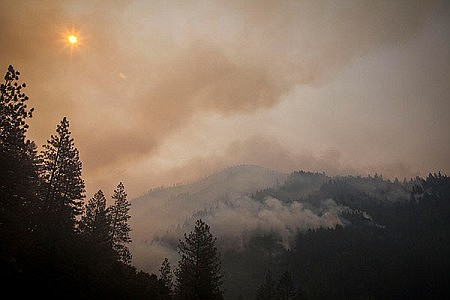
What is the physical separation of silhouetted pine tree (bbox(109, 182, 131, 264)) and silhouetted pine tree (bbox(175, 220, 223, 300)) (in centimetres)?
1187

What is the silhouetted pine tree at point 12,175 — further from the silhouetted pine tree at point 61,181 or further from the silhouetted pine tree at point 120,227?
the silhouetted pine tree at point 120,227

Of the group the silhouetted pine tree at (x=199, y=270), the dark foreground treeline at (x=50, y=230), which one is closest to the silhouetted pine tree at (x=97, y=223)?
the dark foreground treeline at (x=50, y=230)

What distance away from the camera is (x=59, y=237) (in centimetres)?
3247

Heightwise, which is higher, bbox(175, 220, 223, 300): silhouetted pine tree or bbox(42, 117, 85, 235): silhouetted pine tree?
bbox(42, 117, 85, 235): silhouetted pine tree

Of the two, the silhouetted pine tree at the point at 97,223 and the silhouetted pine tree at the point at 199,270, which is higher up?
the silhouetted pine tree at the point at 97,223

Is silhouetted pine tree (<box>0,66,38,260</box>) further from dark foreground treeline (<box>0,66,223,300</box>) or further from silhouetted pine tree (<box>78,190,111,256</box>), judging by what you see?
silhouetted pine tree (<box>78,190,111,256</box>)

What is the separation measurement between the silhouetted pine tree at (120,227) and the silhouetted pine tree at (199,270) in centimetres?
1187

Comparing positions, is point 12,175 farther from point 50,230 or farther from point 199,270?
point 199,270

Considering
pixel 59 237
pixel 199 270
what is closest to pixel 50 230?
pixel 59 237

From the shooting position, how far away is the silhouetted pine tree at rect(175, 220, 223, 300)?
1485 inches

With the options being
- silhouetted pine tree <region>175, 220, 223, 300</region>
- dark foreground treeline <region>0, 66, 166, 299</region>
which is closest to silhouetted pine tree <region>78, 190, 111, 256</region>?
dark foreground treeline <region>0, 66, 166, 299</region>

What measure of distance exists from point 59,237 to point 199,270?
16.4 meters

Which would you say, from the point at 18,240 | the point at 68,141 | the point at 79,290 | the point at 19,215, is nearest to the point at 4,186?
the point at 19,215

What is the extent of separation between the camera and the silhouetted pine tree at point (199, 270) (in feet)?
124
